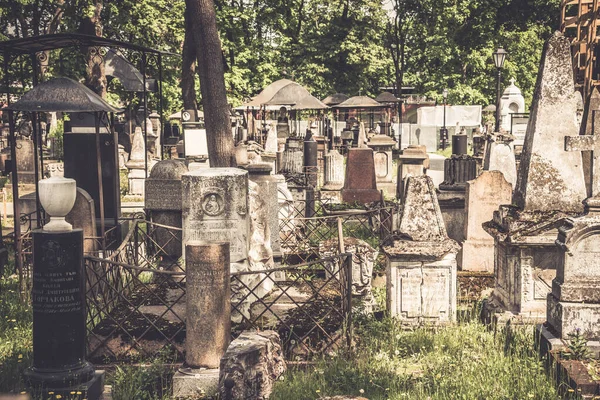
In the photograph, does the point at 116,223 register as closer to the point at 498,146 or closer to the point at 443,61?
the point at 498,146

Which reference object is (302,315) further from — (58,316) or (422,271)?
(58,316)

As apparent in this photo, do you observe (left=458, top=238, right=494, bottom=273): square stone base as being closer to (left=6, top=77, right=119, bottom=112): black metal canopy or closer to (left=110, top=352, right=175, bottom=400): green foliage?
(left=110, top=352, right=175, bottom=400): green foliage

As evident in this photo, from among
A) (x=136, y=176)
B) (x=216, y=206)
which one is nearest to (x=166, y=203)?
(x=216, y=206)

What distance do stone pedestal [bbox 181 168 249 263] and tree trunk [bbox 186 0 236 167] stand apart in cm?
564

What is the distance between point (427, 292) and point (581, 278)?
6.35 ft

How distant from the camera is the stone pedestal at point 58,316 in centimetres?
656

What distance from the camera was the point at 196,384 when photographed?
6.83m

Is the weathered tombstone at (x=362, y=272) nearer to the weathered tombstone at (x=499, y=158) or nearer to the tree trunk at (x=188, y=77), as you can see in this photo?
the weathered tombstone at (x=499, y=158)

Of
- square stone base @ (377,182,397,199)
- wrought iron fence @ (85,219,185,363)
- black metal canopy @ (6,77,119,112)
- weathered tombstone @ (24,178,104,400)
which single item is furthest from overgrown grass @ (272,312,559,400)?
square stone base @ (377,182,397,199)

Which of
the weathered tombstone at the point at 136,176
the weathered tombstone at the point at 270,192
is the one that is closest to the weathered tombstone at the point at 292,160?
the weathered tombstone at the point at 136,176

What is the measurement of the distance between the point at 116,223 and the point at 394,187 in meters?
10.7

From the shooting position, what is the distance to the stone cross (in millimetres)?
→ 7047

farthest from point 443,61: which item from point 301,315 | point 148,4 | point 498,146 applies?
point 301,315

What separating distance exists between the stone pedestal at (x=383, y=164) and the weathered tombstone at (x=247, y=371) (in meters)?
14.4
